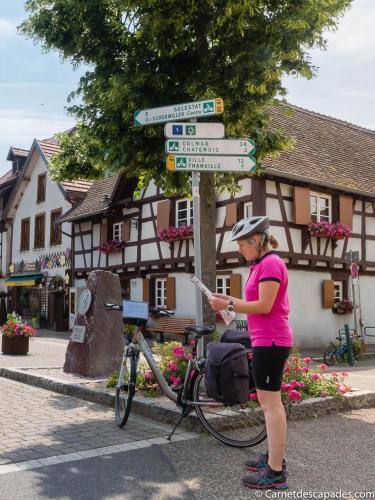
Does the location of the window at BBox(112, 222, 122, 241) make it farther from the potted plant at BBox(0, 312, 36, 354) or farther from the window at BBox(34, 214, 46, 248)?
the potted plant at BBox(0, 312, 36, 354)

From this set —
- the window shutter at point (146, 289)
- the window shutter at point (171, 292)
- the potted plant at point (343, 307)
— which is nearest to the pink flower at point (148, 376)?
the potted plant at point (343, 307)

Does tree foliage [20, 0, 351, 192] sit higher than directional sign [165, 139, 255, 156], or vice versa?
tree foliage [20, 0, 351, 192]

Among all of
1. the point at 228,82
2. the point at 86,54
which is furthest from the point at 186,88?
the point at 86,54

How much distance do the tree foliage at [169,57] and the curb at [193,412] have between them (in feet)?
10.4

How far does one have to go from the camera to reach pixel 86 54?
27.4ft

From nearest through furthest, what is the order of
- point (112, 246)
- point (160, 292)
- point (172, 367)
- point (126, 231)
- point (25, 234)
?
point (172, 367)
point (160, 292)
point (126, 231)
point (112, 246)
point (25, 234)

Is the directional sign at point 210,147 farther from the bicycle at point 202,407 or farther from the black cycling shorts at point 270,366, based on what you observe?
the black cycling shorts at point 270,366

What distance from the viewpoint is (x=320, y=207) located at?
17688 mm

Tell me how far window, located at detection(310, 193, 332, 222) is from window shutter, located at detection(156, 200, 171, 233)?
4827 mm

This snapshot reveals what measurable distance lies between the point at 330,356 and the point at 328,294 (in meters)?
4.43

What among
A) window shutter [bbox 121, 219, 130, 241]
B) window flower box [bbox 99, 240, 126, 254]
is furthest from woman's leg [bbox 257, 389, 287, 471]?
window flower box [bbox 99, 240, 126, 254]

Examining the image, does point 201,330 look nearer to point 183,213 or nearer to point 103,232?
point 183,213

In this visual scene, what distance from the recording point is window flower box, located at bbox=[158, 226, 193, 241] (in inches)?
706

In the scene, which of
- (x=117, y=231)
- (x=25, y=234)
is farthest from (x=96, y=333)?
(x=25, y=234)
